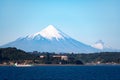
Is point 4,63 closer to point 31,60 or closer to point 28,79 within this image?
point 31,60

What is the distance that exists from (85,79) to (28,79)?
10.0 meters

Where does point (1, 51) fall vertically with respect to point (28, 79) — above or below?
above

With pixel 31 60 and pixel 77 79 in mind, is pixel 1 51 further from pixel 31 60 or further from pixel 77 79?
pixel 77 79

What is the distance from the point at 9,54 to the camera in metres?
195

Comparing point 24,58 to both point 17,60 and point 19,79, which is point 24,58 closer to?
point 17,60

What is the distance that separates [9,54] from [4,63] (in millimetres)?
6551

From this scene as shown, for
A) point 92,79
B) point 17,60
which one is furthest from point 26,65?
point 92,79

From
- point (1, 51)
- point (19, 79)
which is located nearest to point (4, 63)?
point (1, 51)

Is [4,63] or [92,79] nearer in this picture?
[92,79]

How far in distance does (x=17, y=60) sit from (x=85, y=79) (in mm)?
111615

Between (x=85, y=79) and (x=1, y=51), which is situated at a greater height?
(x=1, y=51)

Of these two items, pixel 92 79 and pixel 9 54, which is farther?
pixel 9 54

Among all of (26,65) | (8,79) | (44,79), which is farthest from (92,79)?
(26,65)

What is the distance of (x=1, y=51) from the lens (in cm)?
19288
